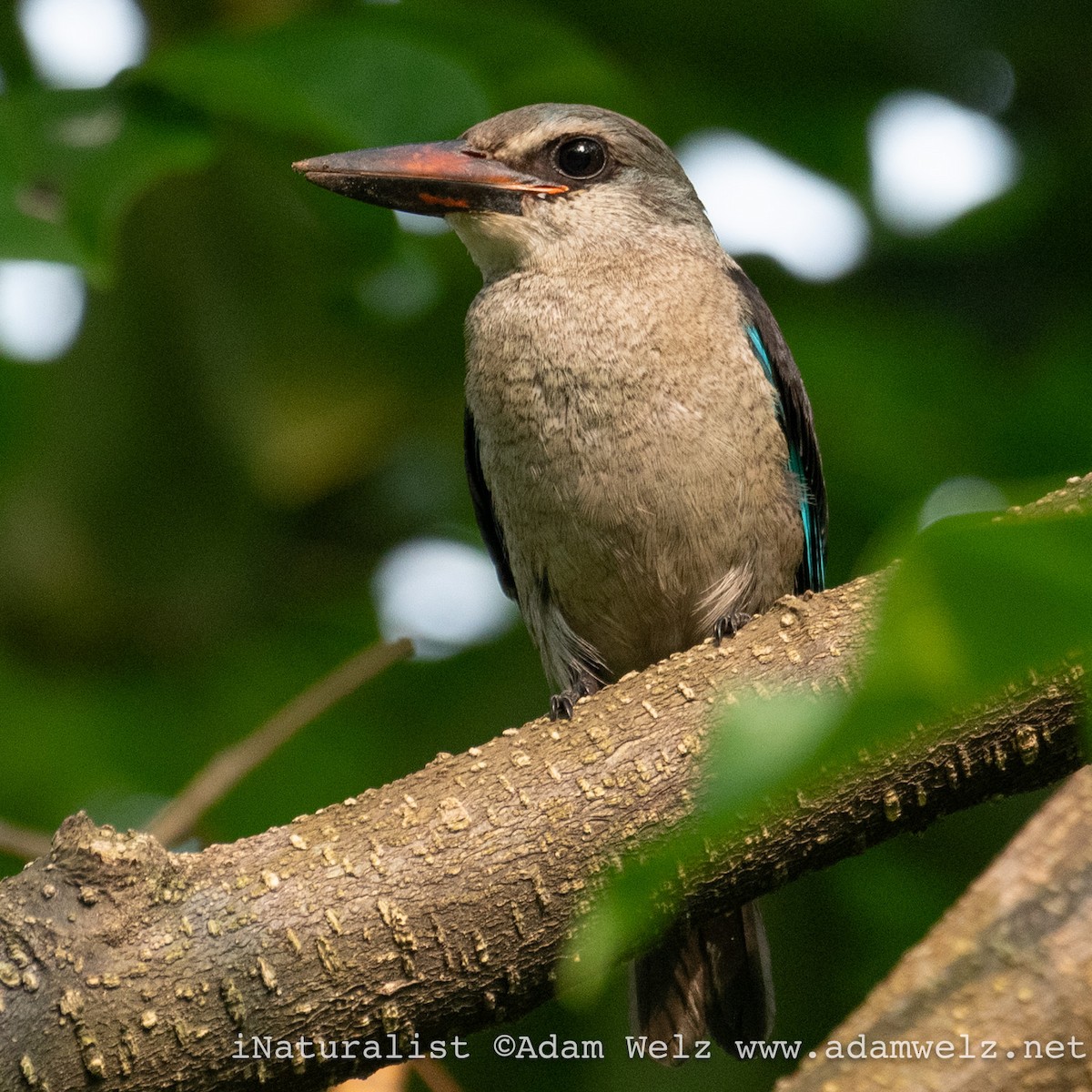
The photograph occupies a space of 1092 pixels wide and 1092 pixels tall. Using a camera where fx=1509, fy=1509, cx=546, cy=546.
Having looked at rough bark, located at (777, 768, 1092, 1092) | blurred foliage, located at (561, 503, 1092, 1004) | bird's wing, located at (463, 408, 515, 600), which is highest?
bird's wing, located at (463, 408, 515, 600)

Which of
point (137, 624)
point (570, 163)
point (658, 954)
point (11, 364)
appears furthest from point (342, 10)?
point (658, 954)

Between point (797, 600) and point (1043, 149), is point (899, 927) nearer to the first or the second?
point (797, 600)

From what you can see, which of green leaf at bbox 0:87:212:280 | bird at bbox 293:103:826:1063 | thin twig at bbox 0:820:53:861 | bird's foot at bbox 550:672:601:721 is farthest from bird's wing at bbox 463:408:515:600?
thin twig at bbox 0:820:53:861

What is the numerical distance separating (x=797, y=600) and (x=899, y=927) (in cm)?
165

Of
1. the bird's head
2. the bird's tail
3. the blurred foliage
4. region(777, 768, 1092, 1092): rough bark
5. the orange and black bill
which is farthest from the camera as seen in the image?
the bird's head

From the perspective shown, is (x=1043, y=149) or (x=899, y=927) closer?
(x=899, y=927)

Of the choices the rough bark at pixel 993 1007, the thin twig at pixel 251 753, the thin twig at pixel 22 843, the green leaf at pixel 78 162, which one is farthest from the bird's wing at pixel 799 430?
the thin twig at pixel 22 843

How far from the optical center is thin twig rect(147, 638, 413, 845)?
12.0 ft

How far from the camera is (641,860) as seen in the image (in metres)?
1.10

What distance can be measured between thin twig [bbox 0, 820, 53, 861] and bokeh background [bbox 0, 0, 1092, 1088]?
37.6 inches

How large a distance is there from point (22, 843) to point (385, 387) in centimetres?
210

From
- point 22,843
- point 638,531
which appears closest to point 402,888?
point 22,843

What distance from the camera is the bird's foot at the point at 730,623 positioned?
4.10m

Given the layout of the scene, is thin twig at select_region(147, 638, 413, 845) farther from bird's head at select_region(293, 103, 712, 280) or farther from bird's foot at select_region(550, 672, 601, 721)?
bird's head at select_region(293, 103, 712, 280)
